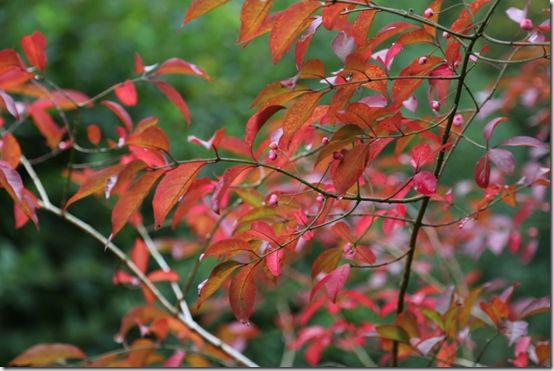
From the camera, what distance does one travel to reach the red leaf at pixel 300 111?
69 cm

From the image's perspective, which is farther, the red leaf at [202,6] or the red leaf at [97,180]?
the red leaf at [97,180]

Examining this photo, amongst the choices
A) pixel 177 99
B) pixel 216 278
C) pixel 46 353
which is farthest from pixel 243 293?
pixel 46 353

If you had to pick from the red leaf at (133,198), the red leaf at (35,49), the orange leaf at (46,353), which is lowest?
the orange leaf at (46,353)

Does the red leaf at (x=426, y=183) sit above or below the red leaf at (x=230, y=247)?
above

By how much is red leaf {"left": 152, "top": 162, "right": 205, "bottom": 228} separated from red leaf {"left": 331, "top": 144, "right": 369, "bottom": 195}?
16cm

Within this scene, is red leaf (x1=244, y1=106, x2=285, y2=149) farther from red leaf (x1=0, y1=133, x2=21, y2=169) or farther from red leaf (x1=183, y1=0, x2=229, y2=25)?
red leaf (x1=0, y1=133, x2=21, y2=169)

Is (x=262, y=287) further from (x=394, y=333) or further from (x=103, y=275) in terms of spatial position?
(x=394, y=333)

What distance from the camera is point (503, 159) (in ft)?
2.38

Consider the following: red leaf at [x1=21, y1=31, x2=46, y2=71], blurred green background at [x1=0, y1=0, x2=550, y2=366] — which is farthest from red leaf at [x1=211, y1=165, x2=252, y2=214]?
blurred green background at [x1=0, y1=0, x2=550, y2=366]

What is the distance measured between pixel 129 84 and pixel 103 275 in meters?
1.55

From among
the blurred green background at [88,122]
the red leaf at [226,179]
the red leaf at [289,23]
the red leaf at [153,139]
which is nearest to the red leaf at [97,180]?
the red leaf at [153,139]

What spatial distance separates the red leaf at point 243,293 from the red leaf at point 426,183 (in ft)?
0.64

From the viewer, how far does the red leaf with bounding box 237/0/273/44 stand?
0.69 metres

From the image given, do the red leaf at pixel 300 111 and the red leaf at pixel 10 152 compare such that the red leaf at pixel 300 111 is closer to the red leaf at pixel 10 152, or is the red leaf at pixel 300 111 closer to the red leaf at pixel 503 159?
the red leaf at pixel 503 159
